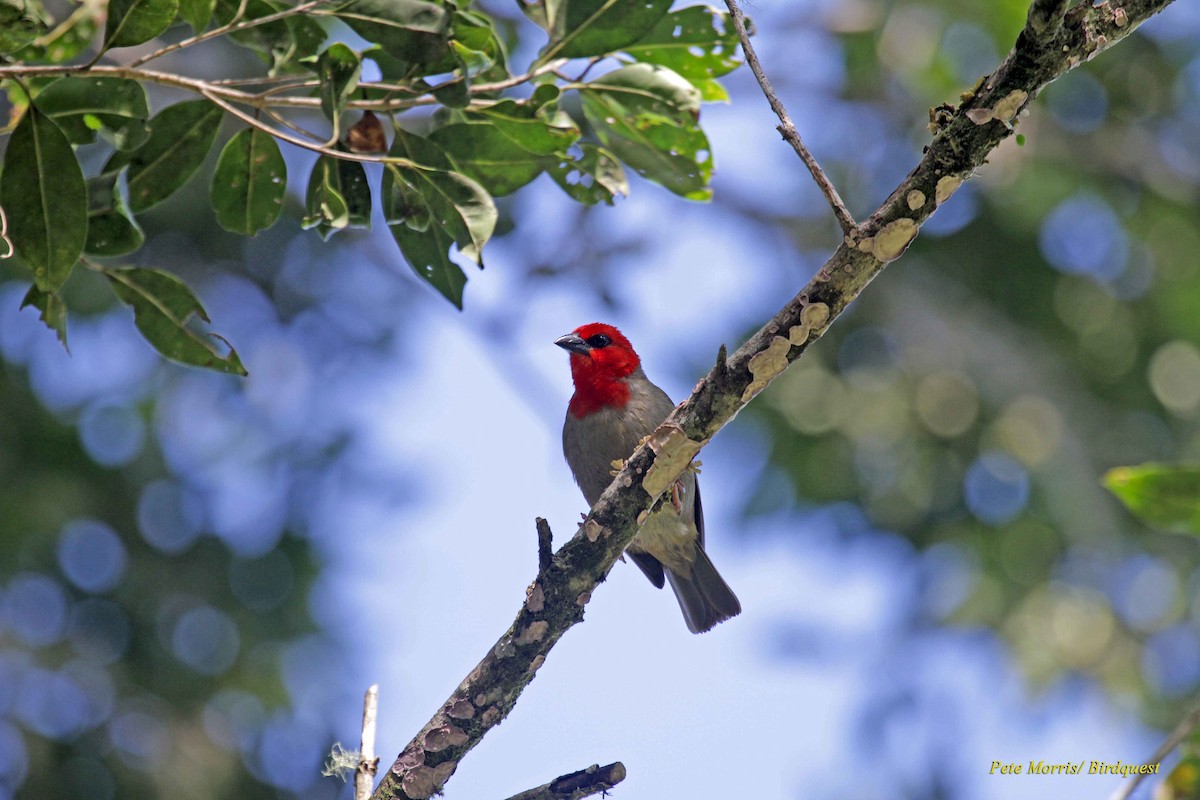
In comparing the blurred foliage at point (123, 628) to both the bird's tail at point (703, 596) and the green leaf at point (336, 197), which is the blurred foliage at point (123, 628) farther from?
the green leaf at point (336, 197)

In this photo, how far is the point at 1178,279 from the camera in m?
8.66

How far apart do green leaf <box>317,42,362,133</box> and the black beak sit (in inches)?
127

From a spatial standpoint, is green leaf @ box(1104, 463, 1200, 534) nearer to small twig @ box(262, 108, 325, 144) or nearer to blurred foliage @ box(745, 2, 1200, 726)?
Result: small twig @ box(262, 108, 325, 144)

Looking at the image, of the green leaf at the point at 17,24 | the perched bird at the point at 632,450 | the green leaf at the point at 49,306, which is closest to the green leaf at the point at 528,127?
the green leaf at the point at 17,24

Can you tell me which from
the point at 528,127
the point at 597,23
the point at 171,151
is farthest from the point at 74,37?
the point at 597,23

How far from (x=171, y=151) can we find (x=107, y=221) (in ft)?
0.81

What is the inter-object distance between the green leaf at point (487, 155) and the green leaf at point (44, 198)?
3.11 ft

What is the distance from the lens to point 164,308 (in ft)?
10.4

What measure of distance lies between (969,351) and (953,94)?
6.26 feet

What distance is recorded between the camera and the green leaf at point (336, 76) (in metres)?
2.76

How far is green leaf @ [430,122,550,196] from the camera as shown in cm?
313

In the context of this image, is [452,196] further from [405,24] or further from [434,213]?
[405,24]

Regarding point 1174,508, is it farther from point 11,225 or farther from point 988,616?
point 988,616

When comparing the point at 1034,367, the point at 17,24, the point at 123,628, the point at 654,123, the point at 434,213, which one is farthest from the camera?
the point at 1034,367
